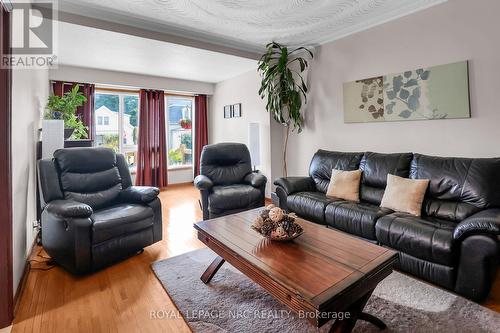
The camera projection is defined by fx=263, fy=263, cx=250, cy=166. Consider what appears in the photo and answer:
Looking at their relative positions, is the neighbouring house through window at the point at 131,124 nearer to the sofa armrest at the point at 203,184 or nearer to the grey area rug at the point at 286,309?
the sofa armrest at the point at 203,184

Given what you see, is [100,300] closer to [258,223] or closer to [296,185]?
[258,223]

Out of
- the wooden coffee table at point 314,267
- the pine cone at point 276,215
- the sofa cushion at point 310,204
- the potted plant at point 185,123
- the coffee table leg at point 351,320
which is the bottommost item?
the coffee table leg at point 351,320

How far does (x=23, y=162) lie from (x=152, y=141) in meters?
3.56

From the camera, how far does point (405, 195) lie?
2.49 meters

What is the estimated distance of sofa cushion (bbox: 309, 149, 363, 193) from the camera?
10.6ft

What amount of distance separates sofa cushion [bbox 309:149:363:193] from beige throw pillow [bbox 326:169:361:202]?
152 mm

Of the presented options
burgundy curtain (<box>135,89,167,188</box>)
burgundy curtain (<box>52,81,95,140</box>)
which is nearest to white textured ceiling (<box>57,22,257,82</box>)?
burgundy curtain (<box>52,81,95,140</box>)

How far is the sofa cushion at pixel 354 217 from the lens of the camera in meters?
2.40

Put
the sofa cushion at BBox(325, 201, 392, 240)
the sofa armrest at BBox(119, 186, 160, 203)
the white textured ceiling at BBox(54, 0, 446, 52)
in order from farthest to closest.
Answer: the white textured ceiling at BBox(54, 0, 446, 52) < the sofa armrest at BBox(119, 186, 160, 203) < the sofa cushion at BBox(325, 201, 392, 240)

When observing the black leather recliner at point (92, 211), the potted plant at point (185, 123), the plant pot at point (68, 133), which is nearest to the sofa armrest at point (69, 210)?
the black leather recliner at point (92, 211)

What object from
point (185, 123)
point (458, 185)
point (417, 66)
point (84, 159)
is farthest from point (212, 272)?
point (185, 123)

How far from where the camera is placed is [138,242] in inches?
101

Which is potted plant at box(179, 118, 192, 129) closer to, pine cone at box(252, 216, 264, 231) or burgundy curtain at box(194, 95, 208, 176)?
burgundy curtain at box(194, 95, 208, 176)

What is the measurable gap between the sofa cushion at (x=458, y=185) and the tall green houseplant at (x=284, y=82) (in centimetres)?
200
